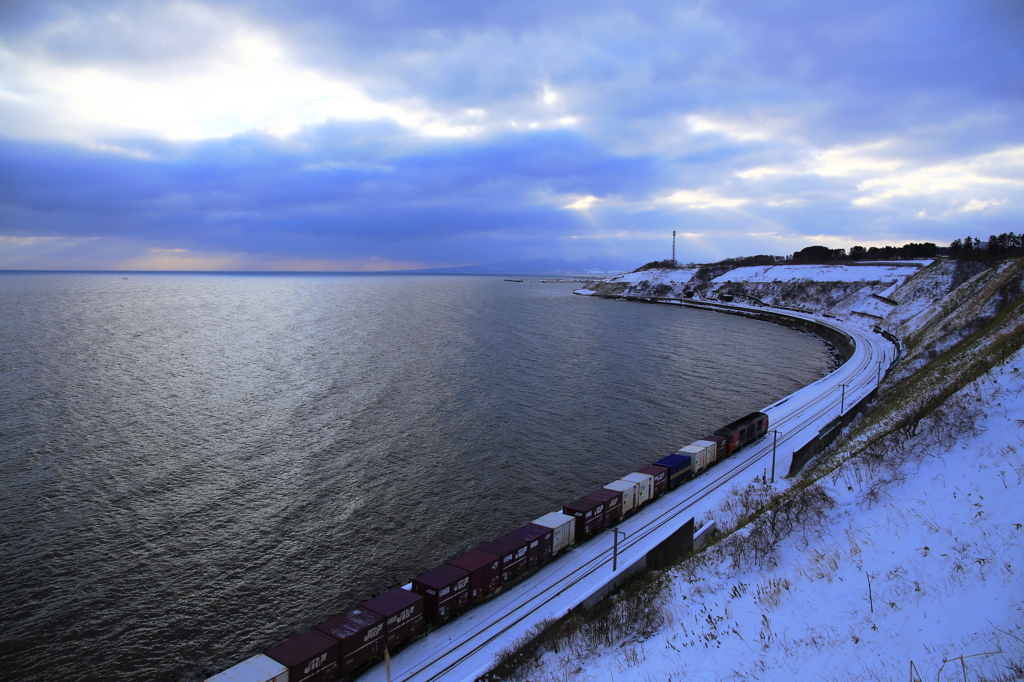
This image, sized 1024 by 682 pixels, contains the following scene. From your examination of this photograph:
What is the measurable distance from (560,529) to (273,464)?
964 inches

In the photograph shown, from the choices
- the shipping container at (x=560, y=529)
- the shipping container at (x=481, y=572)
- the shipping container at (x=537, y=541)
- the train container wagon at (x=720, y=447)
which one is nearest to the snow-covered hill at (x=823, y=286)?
the train container wagon at (x=720, y=447)

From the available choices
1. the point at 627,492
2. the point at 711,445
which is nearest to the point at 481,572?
the point at 627,492

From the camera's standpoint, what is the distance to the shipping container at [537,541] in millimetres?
27219

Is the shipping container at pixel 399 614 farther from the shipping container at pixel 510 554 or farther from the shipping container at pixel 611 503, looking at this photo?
the shipping container at pixel 611 503

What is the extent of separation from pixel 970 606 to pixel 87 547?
40139mm

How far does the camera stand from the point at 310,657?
19766mm

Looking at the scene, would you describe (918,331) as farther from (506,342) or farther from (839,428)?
(506,342)

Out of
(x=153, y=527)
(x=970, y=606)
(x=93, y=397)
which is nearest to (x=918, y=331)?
(x=970, y=606)

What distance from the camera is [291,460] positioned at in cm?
4197

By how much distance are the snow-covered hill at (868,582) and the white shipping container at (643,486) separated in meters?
6.08

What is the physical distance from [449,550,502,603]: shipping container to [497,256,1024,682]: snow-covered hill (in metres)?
4.80

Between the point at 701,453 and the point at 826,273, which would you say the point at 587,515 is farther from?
the point at 826,273

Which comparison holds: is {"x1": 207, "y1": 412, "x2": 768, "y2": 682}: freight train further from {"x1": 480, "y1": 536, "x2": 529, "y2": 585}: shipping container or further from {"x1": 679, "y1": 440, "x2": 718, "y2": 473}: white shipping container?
{"x1": 679, "y1": 440, "x2": 718, "y2": 473}: white shipping container

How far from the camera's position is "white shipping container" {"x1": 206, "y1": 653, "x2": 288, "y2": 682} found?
18766mm
